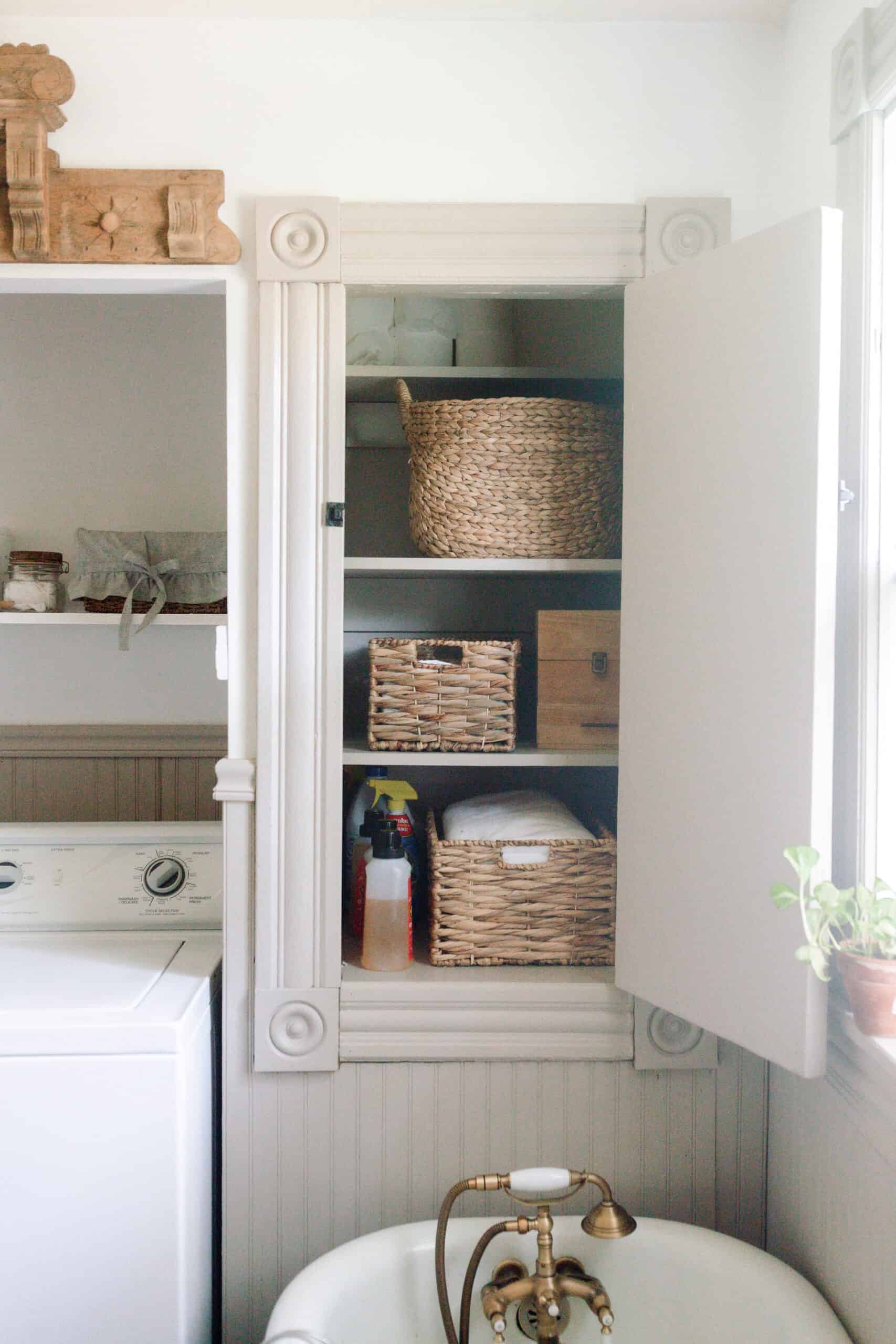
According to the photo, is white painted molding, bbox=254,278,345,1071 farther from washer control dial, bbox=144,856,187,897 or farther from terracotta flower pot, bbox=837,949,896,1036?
terracotta flower pot, bbox=837,949,896,1036

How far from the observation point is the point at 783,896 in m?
1.20

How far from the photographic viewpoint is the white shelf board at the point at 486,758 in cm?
161

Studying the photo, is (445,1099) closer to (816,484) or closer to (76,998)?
(76,998)

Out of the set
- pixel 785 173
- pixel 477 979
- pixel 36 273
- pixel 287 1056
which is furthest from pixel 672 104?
pixel 287 1056

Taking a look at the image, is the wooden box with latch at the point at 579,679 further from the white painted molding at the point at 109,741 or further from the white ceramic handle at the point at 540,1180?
the white painted molding at the point at 109,741

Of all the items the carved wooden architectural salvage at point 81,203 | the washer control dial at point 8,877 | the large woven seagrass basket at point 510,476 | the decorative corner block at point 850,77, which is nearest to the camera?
the decorative corner block at point 850,77

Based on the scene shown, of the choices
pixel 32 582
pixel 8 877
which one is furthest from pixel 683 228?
pixel 8 877

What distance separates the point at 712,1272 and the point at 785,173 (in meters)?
1.63

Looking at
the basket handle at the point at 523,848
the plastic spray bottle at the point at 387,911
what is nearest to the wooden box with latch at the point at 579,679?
the basket handle at the point at 523,848

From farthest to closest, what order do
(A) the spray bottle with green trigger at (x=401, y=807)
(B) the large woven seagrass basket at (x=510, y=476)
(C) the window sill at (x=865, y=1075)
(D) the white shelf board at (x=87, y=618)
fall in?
(D) the white shelf board at (x=87, y=618), (A) the spray bottle with green trigger at (x=401, y=807), (B) the large woven seagrass basket at (x=510, y=476), (C) the window sill at (x=865, y=1075)

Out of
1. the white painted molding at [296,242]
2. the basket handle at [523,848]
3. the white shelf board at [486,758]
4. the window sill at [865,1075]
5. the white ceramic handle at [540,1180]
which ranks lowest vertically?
the white ceramic handle at [540,1180]

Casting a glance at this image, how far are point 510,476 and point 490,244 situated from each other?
1.16 ft

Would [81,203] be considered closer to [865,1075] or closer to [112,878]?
[112,878]

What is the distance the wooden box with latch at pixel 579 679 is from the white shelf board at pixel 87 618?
66 cm
